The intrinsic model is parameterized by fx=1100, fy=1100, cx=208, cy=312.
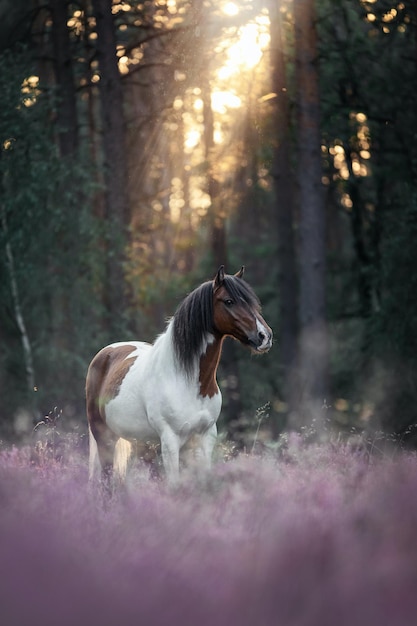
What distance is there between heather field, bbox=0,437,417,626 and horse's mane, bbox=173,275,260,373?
2.30m

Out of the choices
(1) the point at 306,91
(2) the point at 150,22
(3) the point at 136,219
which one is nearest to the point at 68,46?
(2) the point at 150,22

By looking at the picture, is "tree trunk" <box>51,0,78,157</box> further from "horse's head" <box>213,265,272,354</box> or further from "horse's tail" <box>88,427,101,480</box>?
"horse's head" <box>213,265,272,354</box>

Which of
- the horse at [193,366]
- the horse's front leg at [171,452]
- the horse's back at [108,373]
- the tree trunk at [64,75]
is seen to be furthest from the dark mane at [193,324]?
the tree trunk at [64,75]

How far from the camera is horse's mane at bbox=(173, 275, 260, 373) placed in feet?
32.4

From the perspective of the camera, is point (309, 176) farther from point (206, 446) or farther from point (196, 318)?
point (206, 446)

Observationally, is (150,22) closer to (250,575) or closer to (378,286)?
(378,286)

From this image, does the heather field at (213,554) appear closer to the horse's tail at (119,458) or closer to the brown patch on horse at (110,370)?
the brown patch on horse at (110,370)

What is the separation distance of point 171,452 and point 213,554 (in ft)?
13.3

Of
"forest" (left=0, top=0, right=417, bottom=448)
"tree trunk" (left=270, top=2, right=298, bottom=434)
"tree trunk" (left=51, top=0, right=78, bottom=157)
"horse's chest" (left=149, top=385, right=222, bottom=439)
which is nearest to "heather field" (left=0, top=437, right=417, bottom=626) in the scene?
"horse's chest" (left=149, top=385, right=222, bottom=439)

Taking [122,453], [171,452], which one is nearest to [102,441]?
[122,453]

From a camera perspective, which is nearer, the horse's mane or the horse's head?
the horse's head

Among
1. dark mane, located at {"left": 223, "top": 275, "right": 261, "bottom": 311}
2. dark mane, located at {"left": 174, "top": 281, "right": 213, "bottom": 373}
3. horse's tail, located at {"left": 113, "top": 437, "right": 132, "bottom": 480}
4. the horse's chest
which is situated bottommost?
horse's tail, located at {"left": 113, "top": 437, "right": 132, "bottom": 480}

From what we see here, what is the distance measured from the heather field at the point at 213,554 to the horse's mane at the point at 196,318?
230 cm

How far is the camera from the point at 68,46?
27.5 meters
